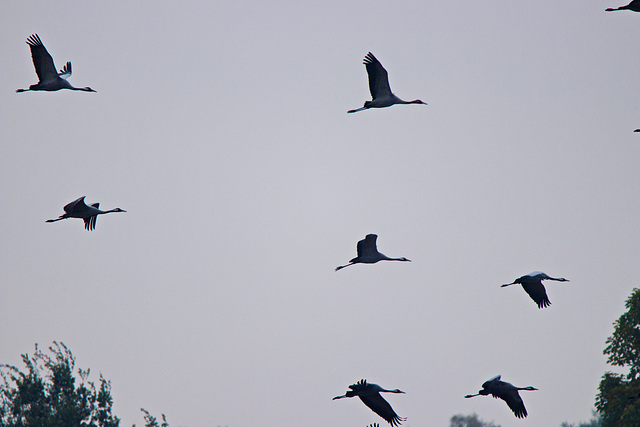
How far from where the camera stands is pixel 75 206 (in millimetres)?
17562

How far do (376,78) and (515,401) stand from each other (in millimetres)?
8074

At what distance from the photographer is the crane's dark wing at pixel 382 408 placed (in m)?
18.4

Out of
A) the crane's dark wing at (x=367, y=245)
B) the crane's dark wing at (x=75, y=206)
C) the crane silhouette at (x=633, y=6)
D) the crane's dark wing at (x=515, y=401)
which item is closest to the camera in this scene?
the crane silhouette at (x=633, y=6)

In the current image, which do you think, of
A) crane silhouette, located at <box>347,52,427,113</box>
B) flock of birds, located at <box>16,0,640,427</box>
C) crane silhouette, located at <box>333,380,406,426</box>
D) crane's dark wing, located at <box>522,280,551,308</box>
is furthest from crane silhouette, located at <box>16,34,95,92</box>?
crane's dark wing, located at <box>522,280,551,308</box>

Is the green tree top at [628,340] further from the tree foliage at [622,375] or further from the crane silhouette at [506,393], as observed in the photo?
the crane silhouette at [506,393]

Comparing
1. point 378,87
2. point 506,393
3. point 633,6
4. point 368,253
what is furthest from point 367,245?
point 633,6

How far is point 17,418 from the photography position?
4128 centimetres

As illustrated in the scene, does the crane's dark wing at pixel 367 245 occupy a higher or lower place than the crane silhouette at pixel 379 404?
higher

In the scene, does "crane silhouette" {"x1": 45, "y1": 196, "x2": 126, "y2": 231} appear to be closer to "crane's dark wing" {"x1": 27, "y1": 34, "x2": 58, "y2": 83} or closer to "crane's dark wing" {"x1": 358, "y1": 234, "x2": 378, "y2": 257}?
"crane's dark wing" {"x1": 27, "y1": 34, "x2": 58, "y2": 83}

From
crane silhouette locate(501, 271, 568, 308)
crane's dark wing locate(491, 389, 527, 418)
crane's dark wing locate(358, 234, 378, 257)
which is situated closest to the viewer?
crane's dark wing locate(491, 389, 527, 418)

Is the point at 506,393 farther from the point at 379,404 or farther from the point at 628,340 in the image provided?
the point at 628,340

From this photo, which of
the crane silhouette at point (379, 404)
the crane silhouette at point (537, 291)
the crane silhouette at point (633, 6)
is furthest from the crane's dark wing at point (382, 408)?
the crane silhouette at point (633, 6)

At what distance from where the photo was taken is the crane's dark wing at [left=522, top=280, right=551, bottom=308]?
1992cm

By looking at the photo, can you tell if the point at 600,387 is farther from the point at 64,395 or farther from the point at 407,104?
the point at 64,395
